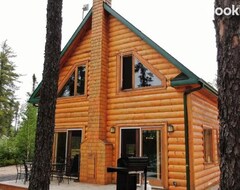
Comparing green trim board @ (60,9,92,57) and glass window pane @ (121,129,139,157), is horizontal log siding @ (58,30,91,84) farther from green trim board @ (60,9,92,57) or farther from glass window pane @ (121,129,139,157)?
glass window pane @ (121,129,139,157)

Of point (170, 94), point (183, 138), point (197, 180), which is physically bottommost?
point (197, 180)

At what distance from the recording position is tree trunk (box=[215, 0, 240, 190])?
2.30 metres

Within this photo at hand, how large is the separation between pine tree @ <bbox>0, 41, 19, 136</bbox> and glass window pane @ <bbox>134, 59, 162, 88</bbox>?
22.2 meters

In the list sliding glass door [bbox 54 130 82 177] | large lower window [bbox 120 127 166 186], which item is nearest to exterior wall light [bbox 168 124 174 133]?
large lower window [bbox 120 127 166 186]

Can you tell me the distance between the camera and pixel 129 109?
9812 millimetres

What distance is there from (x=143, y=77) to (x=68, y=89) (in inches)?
156

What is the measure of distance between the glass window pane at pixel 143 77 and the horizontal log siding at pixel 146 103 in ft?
0.88

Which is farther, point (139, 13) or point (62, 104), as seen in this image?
point (139, 13)

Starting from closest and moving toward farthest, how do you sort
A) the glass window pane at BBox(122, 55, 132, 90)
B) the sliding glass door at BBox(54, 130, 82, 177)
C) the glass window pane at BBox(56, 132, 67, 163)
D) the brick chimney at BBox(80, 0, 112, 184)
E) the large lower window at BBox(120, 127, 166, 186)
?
the large lower window at BBox(120, 127, 166, 186)
the brick chimney at BBox(80, 0, 112, 184)
the glass window pane at BBox(122, 55, 132, 90)
the sliding glass door at BBox(54, 130, 82, 177)
the glass window pane at BBox(56, 132, 67, 163)

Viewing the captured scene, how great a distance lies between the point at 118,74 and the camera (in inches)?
412

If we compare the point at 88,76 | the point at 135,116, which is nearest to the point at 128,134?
the point at 135,116

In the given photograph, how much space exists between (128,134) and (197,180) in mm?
2781

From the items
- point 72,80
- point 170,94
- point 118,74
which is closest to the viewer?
point 170,94

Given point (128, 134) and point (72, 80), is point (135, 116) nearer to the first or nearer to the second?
point (128, 134)
